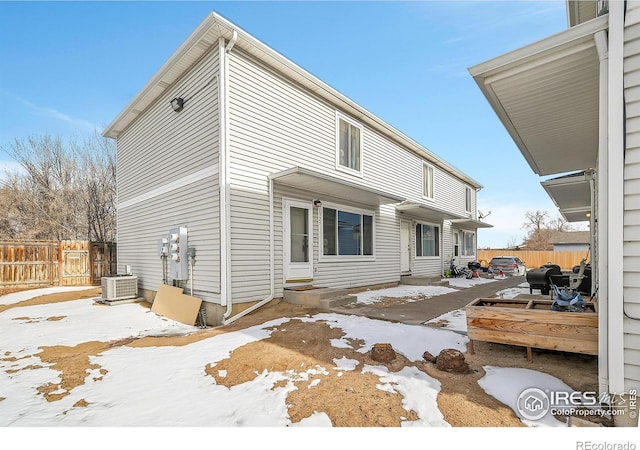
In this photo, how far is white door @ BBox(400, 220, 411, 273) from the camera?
38.4 ft

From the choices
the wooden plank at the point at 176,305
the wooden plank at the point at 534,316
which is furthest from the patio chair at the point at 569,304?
the wooden plank at the point at 176,305

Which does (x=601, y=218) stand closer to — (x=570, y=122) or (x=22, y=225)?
(x=570, y=122)

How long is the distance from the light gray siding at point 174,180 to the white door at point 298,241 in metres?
1.73

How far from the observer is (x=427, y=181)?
13.9 meters

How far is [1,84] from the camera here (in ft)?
35.0

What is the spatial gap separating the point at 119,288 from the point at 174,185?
11.5 feet

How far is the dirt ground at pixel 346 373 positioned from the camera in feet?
8.44

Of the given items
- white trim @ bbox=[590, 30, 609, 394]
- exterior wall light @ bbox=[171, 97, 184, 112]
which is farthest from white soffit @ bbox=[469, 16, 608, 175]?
exterior wall light @ bbox=[171, 97, 184, 112]

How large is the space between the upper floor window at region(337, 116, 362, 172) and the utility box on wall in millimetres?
4668

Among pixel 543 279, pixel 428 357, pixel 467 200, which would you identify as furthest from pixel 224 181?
pixel 467 200

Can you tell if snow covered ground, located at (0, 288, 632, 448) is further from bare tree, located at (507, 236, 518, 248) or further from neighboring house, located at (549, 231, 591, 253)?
bare tree, located at (507, 236, 518, 248)

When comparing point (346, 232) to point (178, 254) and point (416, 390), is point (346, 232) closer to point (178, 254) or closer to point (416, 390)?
point (178, 254)

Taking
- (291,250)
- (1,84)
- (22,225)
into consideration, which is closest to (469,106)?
(291,250)

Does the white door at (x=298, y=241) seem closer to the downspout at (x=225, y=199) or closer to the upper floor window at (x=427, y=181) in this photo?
the downspout at (x=225, y=199)
